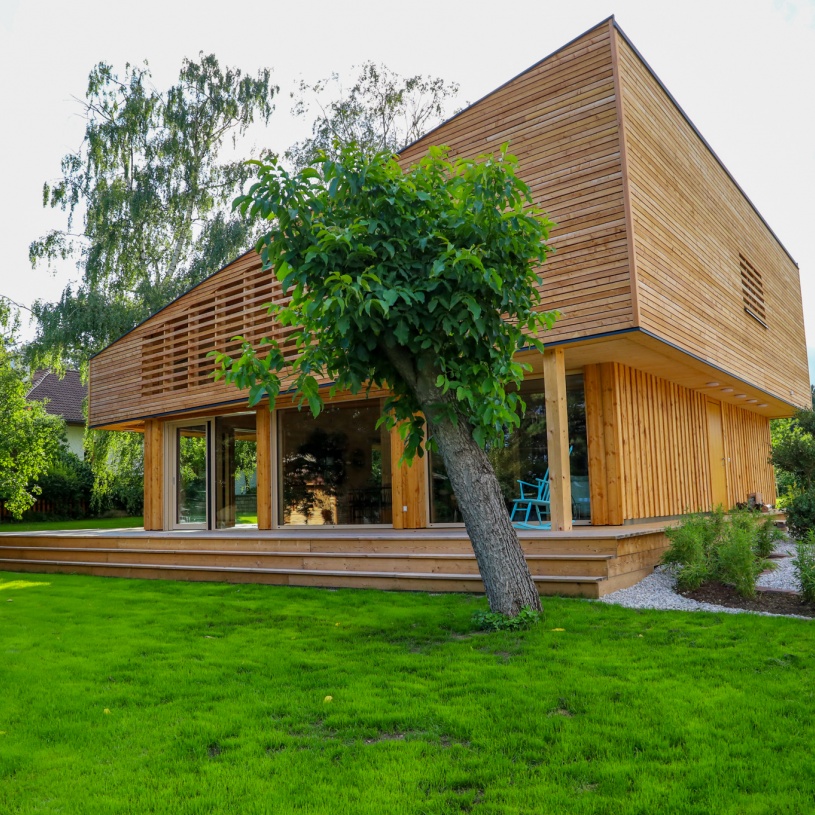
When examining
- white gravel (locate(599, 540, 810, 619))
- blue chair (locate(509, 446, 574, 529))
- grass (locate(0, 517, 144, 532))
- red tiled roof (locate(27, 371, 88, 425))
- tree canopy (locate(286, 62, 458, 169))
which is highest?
tree canopy (locate(286, 62, 458, 169))

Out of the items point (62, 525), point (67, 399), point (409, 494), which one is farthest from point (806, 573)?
point (67, 399)

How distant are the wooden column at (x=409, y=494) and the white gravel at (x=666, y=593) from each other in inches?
144

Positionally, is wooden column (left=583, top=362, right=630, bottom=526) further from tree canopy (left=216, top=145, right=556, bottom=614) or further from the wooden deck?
tree canopy (left=216, top=145, right=556, bottom=614)

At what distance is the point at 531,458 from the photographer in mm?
9945

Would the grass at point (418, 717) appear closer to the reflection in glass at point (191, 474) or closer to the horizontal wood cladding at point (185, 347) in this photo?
the horizontal wood cladding at point (185, 347)

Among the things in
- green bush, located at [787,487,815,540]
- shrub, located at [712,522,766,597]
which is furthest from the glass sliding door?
green bush, located at [787,487,815,540]

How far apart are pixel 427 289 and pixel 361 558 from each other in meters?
4.29

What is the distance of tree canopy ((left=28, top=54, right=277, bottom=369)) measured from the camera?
1761cm

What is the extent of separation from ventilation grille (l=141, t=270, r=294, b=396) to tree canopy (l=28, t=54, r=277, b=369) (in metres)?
4.89

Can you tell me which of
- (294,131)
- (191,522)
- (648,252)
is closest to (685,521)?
(648,252)

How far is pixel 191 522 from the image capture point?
13.5 metres

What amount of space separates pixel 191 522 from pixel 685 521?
9.31 meters

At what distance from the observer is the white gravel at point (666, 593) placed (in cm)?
613

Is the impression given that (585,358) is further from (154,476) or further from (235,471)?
(154,476)
